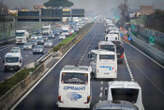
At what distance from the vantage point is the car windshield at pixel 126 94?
1827cm

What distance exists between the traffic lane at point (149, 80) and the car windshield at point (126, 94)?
3486mm

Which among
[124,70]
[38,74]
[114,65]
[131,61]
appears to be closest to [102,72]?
[114,65]

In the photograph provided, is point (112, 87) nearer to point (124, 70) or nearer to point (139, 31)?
point (124, 70)

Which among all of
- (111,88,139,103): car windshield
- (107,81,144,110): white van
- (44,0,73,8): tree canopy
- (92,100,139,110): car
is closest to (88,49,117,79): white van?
(107,81,144,110): white van

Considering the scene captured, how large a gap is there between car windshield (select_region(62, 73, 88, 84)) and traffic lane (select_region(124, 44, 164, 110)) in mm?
3927

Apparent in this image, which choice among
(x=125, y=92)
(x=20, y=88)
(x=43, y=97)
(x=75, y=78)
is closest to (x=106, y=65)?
(x=43, y=97)

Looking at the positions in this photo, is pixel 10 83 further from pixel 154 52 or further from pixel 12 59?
pixel 154 52

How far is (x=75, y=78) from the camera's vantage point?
67.4 feet

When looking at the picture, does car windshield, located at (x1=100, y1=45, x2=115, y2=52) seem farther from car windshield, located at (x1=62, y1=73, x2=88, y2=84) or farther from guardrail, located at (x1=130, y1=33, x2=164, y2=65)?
car windshield, located at (x1=62, y1=73, x2=88, y2=84)

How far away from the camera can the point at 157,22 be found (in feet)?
322

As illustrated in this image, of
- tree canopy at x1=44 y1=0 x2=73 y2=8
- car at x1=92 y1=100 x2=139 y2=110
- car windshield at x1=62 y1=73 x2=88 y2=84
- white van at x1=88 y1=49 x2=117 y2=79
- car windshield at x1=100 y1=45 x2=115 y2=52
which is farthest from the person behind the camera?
tree canopy at x1=44 y1=0 x2=73 y2=8

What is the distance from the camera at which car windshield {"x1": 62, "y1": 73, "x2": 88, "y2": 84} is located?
20.3 metres

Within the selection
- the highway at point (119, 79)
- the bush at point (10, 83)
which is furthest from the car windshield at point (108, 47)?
the bush at point (10, 83)

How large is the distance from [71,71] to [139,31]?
81.4m
